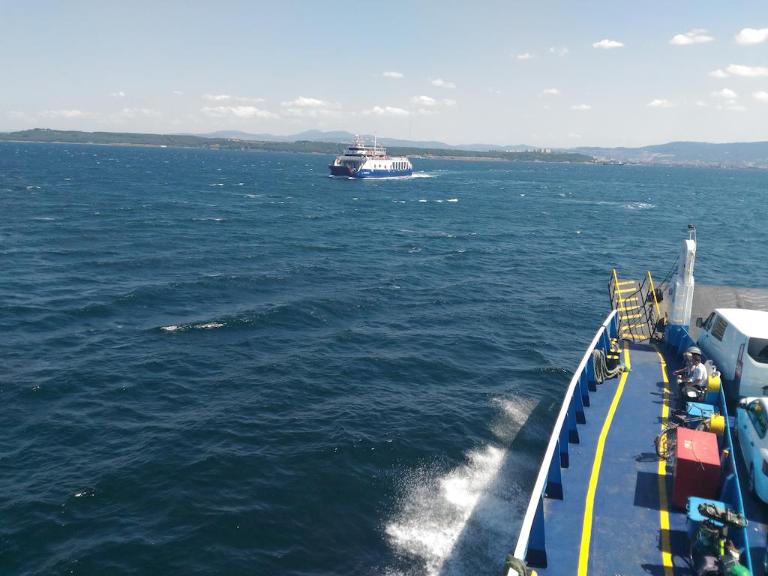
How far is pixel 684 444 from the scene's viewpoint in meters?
12.8

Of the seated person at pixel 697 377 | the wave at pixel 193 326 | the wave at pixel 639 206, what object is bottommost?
the wave at pixel 193 326

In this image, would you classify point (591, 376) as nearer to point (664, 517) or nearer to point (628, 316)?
point (664, 517)

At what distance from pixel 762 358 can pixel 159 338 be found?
32411 mm

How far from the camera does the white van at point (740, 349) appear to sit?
1636 cm

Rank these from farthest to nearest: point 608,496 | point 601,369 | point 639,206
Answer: point 639,206 → point 601,369 → point 608,496


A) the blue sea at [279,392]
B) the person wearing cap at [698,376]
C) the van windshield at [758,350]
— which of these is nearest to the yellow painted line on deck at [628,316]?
the blue sea at [279,392]

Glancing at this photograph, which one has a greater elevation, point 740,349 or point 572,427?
point 740,349

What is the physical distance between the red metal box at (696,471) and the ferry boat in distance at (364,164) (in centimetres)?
16697

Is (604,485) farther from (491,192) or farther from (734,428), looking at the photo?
(491,192)

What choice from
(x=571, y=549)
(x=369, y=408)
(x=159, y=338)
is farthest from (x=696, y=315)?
(x=159, y=338)

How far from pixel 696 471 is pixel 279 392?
69.1ft

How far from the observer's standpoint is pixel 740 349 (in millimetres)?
17031

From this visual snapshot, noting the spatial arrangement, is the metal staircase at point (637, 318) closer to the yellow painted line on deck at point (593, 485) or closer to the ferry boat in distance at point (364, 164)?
the yellow painted line on deck at point (593, 485)

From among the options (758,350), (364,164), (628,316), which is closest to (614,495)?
(758,350)
